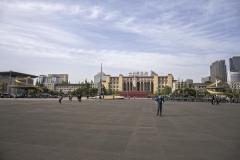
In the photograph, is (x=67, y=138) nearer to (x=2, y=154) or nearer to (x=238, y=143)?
(x=2, y=154)

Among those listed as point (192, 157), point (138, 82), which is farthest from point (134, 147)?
point (138, 82)

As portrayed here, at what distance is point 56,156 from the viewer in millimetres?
4691

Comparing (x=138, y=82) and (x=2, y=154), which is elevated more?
(x=138, y=82)

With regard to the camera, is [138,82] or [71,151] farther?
[138,82]

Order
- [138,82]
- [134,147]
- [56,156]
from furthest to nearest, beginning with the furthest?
[138,82] < [134,147] < [56,156]

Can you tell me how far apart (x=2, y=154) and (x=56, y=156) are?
1492 millimetres

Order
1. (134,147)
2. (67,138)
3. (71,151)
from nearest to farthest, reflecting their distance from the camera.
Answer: (71,151), (134,147), (67,138)

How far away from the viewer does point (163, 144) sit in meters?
5.96

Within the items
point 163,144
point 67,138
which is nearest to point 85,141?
point 67,138

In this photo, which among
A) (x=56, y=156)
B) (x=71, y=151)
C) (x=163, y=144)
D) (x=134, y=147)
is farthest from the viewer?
(x=163, y=144)

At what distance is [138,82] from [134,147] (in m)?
141

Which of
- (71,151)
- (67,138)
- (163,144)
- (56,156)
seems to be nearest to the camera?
(56,156)

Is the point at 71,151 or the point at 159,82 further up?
the point at 159,82

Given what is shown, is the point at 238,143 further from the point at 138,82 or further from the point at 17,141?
the point at 138,82
